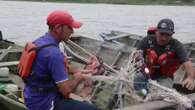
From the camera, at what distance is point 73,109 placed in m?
5.24

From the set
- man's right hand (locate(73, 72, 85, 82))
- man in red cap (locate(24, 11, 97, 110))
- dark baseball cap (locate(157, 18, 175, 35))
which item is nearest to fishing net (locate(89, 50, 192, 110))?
dark baseball cap (locate(157, 18, 175, 35))

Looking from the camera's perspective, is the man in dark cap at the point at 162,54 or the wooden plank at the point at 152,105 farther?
the man in dark cap at the point at 162,54

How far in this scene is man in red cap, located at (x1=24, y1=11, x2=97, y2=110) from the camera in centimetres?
508

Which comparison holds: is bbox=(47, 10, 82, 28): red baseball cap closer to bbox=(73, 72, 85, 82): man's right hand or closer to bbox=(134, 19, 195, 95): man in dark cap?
bbox=(73, 72, 85, 82): man's right hand

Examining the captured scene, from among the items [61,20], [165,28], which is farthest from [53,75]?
[165,28]

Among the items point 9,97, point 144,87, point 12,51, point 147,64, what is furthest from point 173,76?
point 12,51

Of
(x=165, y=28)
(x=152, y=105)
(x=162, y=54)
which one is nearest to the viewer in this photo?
(x=152, y=105)

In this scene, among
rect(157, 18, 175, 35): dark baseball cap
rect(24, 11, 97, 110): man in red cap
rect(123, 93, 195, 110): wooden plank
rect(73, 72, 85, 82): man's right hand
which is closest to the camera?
rect(24, 11, 97, 110): man in red cap

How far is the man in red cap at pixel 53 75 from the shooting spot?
508cm

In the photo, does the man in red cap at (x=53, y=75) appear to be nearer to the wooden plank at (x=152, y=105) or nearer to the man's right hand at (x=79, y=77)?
the man's right hand at (x=79, y=77)

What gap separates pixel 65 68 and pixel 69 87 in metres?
0.20

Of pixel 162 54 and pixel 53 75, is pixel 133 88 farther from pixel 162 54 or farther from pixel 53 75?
pixel 53 75

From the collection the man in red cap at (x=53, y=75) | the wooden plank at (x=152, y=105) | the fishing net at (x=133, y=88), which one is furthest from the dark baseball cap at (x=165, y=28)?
the man in red cap at (x=53, y=75)

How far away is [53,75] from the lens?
508 centimetres
